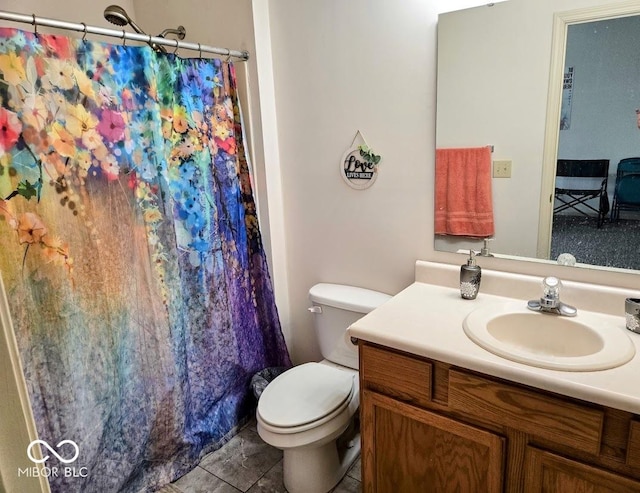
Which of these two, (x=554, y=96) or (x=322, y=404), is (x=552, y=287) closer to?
(x=554, y=96)

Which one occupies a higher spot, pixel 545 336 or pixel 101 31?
pixel 101 31

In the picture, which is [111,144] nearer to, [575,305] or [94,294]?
[94,294]

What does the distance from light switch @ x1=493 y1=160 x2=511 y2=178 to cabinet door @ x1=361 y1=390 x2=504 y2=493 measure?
2.83ft

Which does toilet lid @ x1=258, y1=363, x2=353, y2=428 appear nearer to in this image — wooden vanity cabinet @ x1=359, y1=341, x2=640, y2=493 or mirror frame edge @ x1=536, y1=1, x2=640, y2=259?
wooden vanity cabinet @ x1=359, y1=341, x2=640, y2=493

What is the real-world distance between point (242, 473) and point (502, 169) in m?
1.65

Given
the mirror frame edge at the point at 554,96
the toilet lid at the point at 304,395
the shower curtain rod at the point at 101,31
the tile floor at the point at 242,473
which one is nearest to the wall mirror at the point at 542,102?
the mirror frame edge at the point at 554,96

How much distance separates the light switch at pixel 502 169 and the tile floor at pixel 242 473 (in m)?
1.37

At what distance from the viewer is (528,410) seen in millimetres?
1090

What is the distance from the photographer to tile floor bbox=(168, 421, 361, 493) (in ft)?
5.90

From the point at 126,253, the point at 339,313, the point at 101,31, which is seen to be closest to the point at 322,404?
the point at 339,313

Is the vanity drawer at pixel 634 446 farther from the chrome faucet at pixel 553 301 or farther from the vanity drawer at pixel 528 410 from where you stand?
→ the chrome faucet at pixel 553 301

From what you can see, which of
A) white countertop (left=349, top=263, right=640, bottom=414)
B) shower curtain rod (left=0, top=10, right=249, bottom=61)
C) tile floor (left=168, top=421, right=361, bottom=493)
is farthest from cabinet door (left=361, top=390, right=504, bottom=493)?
shower curtain rod (left=0, top=10, right=249, bottom=61)

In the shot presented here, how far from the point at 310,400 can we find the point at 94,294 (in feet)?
2.95

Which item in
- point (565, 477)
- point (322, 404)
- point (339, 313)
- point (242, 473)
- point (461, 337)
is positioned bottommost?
point (242, 473)
